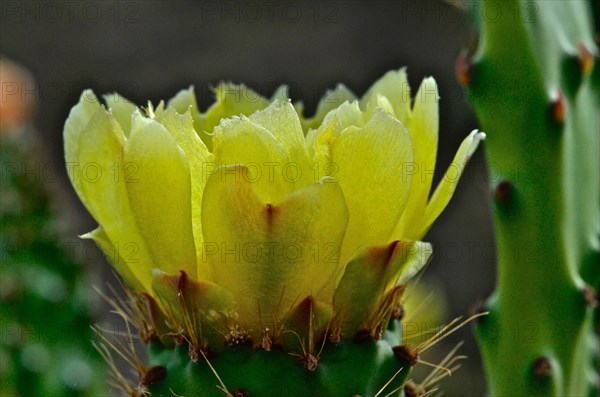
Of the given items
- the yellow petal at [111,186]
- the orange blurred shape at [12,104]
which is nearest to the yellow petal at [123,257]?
the yellow petal at [111,186]

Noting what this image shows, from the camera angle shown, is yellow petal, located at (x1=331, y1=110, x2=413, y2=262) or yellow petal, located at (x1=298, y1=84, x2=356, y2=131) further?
yellow petal, located at (x1=298, y1=84, x2=356, y2=131)

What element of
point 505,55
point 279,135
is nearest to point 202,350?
point 279,135

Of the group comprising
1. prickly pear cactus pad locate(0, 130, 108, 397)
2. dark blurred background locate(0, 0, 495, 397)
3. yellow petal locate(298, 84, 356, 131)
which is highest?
yellow petal locate(298, 84, 356, 131)

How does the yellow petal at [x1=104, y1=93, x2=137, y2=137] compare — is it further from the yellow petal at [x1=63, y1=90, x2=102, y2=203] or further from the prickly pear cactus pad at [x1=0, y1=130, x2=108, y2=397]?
the prickly pear cactus pad at [x1=0, y1=130, x2=108, y2=397]

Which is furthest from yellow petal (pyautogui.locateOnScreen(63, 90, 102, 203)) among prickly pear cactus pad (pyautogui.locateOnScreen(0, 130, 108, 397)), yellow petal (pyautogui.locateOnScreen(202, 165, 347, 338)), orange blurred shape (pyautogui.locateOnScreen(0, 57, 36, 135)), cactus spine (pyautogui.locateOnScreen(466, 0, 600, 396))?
orange blurred shape (pyautogui.locateOnScreen(0, 57, 36, 135))

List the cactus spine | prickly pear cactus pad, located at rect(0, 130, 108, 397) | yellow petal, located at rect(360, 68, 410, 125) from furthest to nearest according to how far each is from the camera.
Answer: prickly pear cactus pad, located at rect(0, 130, 108, 397) → the cactus spine → yellow petal, located at rect(360, 68, 410, 125)

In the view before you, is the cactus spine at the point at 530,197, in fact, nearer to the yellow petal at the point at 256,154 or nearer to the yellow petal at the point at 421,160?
the yellow petal at the point at 421,160

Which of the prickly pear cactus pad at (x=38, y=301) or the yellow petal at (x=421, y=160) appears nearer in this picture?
the yellow petal at (x=421, y=160)

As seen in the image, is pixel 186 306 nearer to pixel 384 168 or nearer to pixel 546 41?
pixel 384 168
